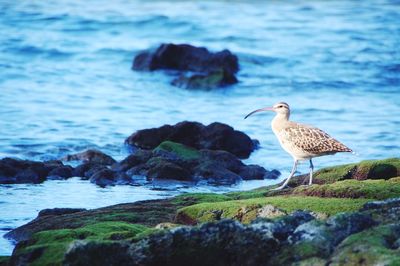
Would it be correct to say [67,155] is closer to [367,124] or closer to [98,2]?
[367,124]

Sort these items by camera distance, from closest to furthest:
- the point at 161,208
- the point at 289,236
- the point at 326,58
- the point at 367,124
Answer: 1. the point at 289,236
2. the point at 161,208
3. the point at 367,124
4. the point at 326,58

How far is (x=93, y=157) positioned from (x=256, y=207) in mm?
9497

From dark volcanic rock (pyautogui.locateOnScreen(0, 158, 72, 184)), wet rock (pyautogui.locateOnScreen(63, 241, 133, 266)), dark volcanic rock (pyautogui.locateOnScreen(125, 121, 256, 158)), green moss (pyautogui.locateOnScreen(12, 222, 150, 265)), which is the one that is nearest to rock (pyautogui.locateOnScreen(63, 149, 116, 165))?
dark volcanic rock (pyautogui.locateOnScreen(0, 158, 72, 184))

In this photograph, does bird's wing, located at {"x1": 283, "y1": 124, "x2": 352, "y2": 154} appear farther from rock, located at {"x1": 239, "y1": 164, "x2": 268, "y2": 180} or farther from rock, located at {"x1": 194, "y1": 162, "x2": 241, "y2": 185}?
rock, located at {"x1": 239, "y1": 164, "x2": 268, "y2": 180}

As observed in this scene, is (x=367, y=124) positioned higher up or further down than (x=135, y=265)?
further down

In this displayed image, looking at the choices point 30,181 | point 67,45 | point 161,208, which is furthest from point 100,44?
point 161,208

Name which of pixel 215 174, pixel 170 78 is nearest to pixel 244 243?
pixel 215 174

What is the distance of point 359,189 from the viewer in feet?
41.5

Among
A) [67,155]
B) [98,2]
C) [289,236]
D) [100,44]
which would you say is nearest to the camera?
[289,236]

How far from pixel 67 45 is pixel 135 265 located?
29719mm

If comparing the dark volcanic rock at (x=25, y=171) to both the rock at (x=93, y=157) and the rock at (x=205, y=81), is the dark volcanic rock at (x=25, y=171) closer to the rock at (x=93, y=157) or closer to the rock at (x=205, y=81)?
the rock at (x=93, y=157)

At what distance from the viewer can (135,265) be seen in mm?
9469

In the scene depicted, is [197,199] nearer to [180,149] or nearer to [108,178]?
[108,178]

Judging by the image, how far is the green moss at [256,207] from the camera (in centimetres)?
1200
